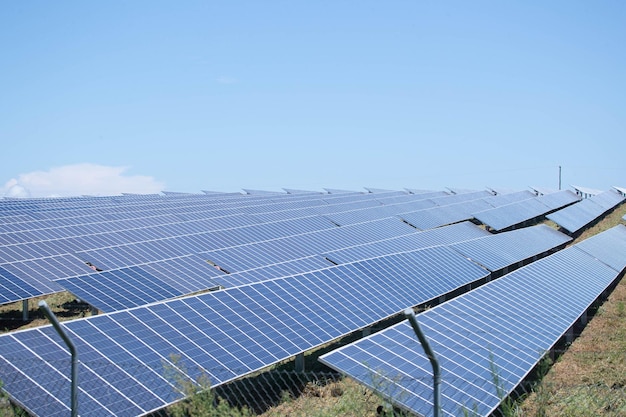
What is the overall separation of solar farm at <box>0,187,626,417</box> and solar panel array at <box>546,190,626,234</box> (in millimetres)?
6220

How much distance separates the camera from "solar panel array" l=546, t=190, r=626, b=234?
35.7 metres

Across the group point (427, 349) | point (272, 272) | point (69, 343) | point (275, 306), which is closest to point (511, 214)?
point (272, 272)

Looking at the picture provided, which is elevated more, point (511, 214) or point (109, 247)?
point (109, 247)

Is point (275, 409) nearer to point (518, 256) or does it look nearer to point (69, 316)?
point (69, 316)

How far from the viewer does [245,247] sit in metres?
21.4

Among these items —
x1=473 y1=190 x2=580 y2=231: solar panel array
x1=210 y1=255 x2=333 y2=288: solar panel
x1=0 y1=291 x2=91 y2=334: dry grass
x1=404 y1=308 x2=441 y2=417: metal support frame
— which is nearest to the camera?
x1=404 y1=308 x2=441 y2=417: metal support frame

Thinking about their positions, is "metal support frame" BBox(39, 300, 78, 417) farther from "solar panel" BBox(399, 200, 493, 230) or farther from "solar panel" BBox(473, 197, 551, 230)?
"solar panel" BBox(473, 197, 551, 230)

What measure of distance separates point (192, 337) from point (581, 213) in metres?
37.3

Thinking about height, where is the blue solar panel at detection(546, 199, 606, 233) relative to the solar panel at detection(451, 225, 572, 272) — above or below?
below

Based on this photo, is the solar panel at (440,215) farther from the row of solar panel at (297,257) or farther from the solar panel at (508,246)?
the solar panel at (508,246)

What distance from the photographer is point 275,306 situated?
11.9m

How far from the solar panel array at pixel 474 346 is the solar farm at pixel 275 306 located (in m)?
0.03

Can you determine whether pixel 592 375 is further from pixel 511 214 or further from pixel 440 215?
pixel 511 214

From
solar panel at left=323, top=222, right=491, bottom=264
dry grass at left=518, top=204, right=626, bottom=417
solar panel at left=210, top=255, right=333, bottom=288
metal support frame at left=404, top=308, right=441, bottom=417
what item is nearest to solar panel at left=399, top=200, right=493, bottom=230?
solar panel at left=323, top=222, right=491, bottom=264
